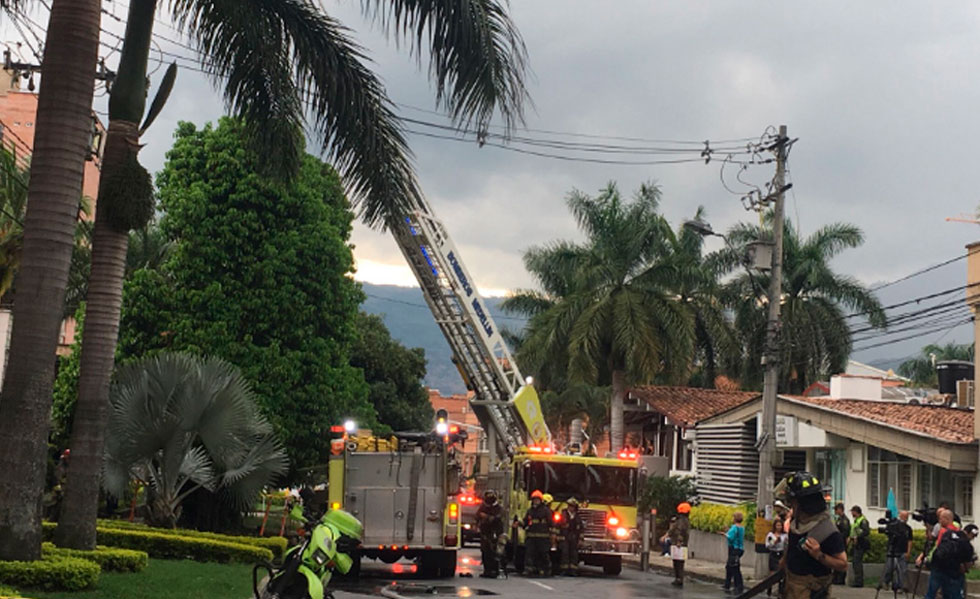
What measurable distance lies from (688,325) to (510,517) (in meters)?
18.5

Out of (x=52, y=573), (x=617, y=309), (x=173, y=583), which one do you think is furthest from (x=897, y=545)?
(x=617, y=309)

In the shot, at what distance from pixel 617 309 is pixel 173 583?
1168 inches

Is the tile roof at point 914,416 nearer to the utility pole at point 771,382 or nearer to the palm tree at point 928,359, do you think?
the utility pole at point 771,382

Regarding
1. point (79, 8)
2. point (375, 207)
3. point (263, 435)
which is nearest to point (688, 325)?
point (263, 435)

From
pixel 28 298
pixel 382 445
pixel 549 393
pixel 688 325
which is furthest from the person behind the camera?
pixel 549 393

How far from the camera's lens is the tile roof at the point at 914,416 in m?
26.9

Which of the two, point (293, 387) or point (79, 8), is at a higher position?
point (79, 8)

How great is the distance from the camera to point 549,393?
56438mm

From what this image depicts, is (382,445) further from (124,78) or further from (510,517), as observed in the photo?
(124,78)

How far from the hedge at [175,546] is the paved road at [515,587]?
1761mm

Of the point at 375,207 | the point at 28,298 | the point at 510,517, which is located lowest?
the point at 510,517

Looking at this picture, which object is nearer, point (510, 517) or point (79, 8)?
point (79, 8)

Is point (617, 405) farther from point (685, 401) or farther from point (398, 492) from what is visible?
point (398, 492)

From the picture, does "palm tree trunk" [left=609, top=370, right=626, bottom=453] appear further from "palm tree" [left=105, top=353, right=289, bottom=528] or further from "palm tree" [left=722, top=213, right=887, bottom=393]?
"palm tree" [left=105, top=353, right=289, bottom=528]
